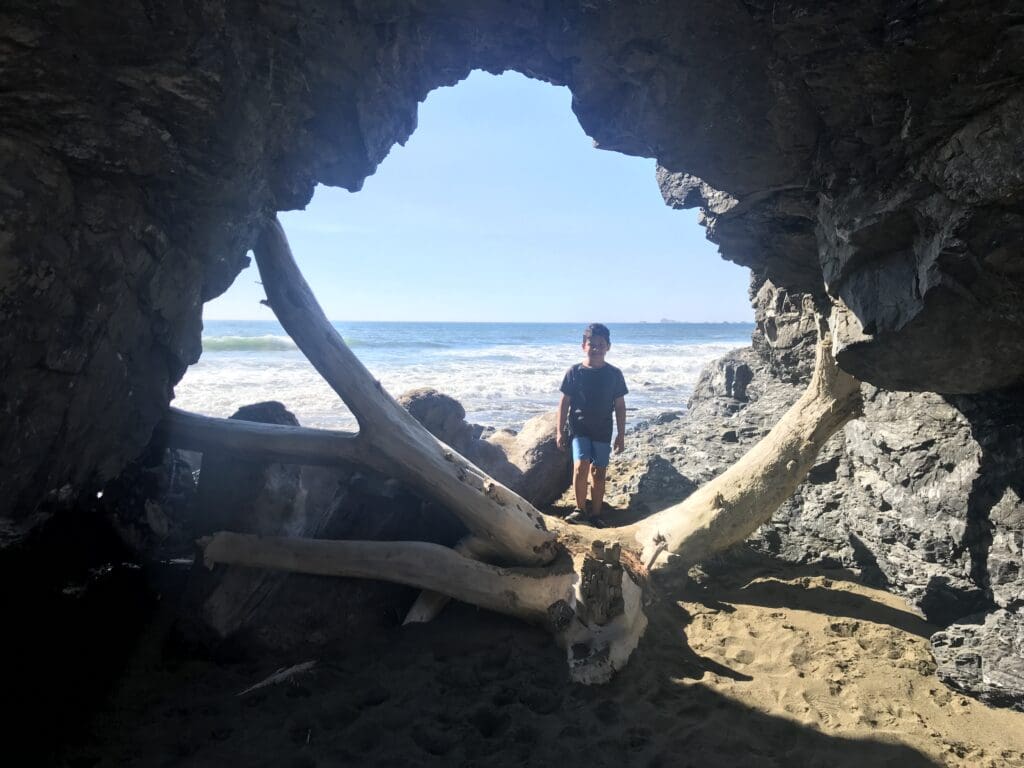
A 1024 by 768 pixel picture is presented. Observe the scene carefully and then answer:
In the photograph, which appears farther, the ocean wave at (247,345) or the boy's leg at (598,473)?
the ocean wave at (247,345)

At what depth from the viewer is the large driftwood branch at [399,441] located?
448 centimetres

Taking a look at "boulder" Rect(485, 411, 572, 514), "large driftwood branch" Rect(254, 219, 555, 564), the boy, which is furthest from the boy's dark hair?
"large driftwood branch" Rect(254, 219, 555, 564)

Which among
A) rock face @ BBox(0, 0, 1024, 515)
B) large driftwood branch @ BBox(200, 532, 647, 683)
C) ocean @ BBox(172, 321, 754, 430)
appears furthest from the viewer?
Result: ocean @ BBox(172, 321, 754, 430)

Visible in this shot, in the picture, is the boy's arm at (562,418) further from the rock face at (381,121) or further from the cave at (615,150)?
the rock face at (381,121)

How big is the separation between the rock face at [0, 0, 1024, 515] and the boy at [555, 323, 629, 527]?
2.22 meters

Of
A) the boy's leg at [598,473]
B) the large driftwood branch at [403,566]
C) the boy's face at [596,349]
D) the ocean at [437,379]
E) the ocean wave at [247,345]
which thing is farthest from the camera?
the ocean wave at [247,345]

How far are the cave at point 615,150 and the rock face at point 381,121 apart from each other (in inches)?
0.5

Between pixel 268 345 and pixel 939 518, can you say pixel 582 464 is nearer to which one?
pixel 939 518

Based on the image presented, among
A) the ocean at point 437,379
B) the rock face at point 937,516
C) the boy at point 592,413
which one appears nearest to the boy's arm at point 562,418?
the boy at point 592,413

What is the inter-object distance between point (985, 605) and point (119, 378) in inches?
221

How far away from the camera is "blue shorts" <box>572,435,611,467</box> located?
20.2 ft

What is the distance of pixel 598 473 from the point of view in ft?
20.0

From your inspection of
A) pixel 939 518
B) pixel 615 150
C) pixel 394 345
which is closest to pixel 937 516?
pixel 939 518

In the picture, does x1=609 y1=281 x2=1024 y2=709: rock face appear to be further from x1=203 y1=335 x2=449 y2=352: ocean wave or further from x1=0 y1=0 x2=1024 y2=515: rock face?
x1=203 y1=335 x2=449 y2=352: ocean wave
